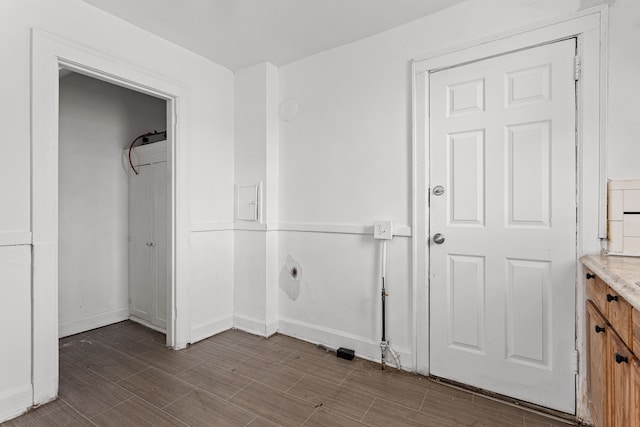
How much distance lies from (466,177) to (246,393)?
2009 millimetres

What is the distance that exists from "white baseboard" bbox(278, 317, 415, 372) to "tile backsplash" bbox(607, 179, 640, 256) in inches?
54.8

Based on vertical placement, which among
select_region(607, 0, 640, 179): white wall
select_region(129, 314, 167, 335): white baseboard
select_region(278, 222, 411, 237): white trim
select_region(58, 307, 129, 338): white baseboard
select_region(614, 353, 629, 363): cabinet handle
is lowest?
select_region(129, 314, 167, 335): white baseboard

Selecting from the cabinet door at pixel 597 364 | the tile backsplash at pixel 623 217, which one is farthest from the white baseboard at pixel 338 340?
the tile backsplash at pixel 623 217

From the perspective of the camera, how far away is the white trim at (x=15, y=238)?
5.56 feet

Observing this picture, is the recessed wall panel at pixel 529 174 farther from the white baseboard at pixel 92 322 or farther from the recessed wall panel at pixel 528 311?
the white baseboard at pixel 92 322

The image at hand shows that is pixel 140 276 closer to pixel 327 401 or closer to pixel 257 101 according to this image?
pixel 257 101

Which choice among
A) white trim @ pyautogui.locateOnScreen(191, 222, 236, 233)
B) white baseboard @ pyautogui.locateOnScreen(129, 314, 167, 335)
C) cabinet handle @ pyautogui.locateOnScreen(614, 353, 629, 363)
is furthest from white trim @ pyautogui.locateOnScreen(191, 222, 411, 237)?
cabinet handle @ pyautogui.locateOnScreen(614, 353, 629, 363)

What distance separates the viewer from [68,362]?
232cm

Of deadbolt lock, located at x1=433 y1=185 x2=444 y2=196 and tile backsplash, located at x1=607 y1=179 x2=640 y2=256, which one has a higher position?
deadbolt lock, located at x1=433 y1=185 x2=444 y2=196

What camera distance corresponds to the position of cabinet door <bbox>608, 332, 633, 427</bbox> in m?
1.07

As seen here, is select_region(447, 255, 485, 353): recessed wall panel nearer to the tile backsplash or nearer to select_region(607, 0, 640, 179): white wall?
the tile backsplash

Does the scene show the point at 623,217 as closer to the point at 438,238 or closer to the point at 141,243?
the point at 438,238

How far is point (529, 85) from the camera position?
1804 millimetres

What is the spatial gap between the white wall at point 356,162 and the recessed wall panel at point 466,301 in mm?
299
